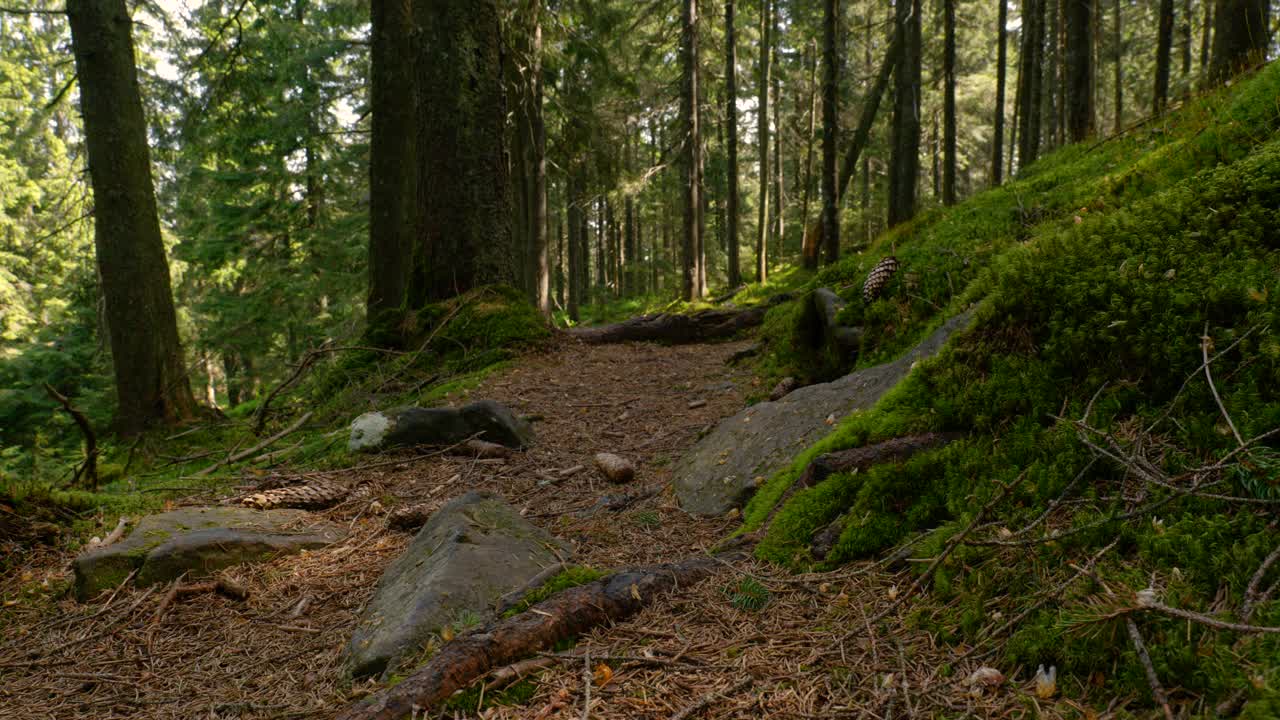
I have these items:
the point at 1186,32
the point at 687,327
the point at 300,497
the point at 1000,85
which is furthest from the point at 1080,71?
the point at 1186,32

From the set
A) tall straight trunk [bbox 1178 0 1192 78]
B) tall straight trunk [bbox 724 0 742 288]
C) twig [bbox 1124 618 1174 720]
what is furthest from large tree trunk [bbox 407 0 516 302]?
tall straight trunk [bbox 1178 0 1192 78]

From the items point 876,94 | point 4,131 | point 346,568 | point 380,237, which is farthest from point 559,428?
point 4,131

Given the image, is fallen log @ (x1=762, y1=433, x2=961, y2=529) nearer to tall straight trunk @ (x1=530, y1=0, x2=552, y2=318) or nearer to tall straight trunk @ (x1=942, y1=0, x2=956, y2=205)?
tall straight trunk @ (x1=530, y1=0, x2=552, y2=318)

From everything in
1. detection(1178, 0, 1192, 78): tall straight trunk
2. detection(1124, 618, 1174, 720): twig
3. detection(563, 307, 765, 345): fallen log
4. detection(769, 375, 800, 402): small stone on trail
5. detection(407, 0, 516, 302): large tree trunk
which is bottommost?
detection(769, 375, 800, 402): small stone on trail

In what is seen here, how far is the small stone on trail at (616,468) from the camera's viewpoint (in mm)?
4547

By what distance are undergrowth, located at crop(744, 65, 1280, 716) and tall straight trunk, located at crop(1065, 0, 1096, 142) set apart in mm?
9144

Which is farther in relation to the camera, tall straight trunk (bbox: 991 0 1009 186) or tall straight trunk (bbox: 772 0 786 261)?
tall straight trunk (bbox: 772 0 786 261)

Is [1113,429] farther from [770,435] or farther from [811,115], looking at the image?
[811,115]

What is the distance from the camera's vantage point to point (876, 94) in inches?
A: 589

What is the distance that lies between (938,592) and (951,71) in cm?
1647

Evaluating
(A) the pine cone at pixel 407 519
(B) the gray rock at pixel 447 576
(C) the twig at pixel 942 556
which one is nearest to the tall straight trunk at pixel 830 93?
(A) the pine cone at pixel 407 519

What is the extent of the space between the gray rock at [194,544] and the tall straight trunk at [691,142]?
16.1m

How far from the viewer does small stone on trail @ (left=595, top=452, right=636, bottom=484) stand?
455cm

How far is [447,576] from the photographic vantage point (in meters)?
2.52
